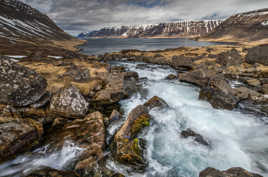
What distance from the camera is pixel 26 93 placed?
32.6 ft

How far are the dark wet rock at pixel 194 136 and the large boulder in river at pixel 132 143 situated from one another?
117 inches

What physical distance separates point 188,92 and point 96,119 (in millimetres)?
13955

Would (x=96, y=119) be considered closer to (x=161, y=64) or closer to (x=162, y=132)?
(x=162, y=132)

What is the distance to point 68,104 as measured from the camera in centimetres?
1066

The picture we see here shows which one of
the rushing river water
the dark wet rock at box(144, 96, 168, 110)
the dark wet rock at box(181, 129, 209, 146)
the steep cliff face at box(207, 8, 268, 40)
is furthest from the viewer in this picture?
the steep cliff face at box(207, 8, 268, 40)

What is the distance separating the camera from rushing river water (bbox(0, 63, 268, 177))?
7488 mm

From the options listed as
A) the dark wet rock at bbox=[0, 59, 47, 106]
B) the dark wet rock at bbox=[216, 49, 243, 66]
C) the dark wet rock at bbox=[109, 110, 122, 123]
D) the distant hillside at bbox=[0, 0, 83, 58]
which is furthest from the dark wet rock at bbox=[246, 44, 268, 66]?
the distant hillside at bbox=[0, 0, 83, 58]

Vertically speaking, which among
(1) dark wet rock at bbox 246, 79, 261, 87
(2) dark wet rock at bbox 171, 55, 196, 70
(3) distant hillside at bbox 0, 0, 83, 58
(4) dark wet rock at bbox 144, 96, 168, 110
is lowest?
(4) dark wet rock at bbox 144, 96, 168, 110

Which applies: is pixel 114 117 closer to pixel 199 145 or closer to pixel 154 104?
pixel 154 104

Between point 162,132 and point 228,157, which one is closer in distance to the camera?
point 228,157

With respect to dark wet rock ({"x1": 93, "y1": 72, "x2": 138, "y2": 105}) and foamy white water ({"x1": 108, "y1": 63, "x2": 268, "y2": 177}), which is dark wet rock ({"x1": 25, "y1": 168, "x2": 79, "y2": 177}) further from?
dark wet rock ({"x1": 93, "y1": 72, "x2": 138, "y2": 105})

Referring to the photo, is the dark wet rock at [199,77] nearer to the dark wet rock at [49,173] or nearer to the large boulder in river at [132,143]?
the large boulder in river at [132,143]

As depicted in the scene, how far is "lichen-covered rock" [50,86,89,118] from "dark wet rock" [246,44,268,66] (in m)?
34.1

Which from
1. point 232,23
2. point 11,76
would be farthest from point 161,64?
point 232,23
